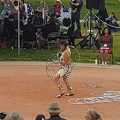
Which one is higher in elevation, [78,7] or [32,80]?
[78,7]

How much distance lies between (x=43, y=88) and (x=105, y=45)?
610cm

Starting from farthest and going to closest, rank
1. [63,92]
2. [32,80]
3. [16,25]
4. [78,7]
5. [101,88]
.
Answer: [78,7], [16,25], [32,80], [101,88], [63,92]

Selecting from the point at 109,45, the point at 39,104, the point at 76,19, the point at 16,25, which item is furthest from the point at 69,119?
the point at 76,19

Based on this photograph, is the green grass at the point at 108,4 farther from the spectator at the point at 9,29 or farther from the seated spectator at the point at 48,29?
the seated spectator at the point at 48,29

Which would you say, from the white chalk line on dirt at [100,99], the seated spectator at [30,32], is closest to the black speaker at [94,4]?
the seated spectator at [30,32]

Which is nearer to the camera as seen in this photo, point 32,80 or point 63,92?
point 63,92

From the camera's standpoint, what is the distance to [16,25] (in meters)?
28.3

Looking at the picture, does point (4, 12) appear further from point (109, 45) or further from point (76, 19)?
point (109, 45)

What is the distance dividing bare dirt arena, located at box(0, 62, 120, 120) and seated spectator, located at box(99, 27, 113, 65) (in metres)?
0.52

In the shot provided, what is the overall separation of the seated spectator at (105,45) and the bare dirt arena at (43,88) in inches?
20.4

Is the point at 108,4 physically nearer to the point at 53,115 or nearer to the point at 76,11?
the point at 76,11

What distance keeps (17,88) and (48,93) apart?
132 cm

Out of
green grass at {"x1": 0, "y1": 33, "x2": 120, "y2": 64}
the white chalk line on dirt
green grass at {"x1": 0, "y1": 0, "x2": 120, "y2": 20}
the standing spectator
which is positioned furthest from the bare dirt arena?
green grass at {"x1": 0, "y1": 0, "x2": 120, "y2": 20}

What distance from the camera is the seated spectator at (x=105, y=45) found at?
24.1m
